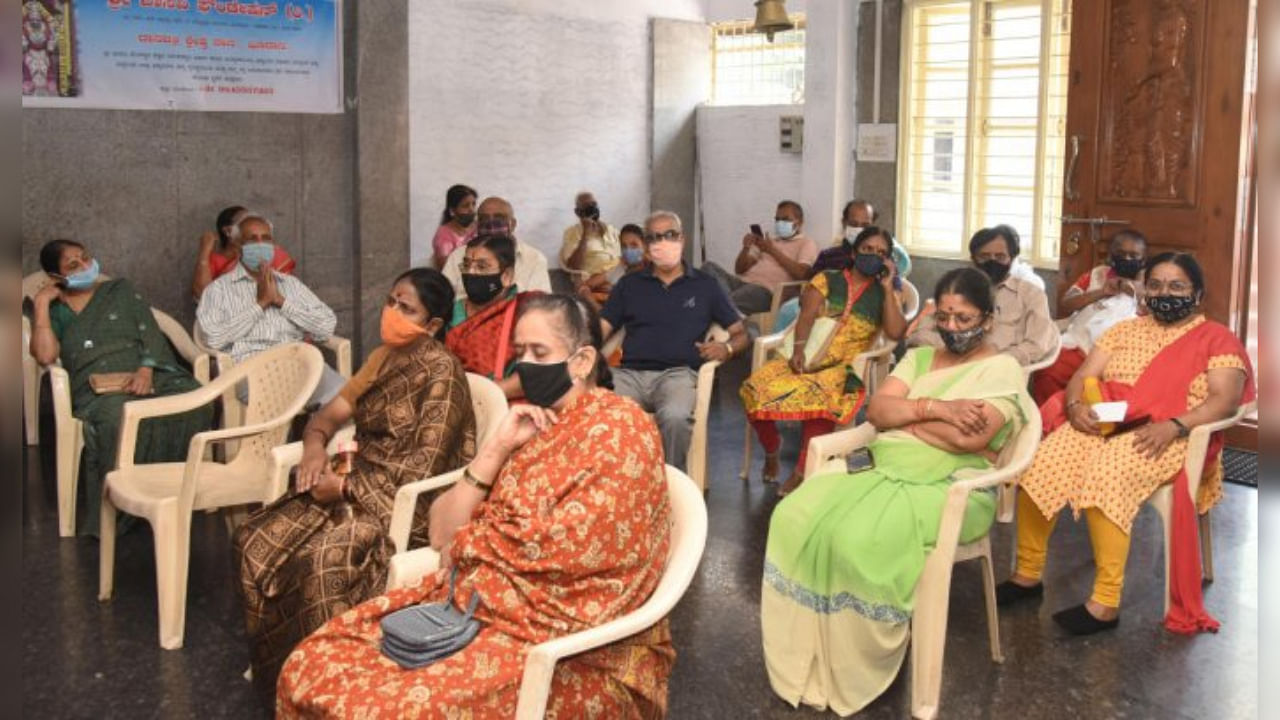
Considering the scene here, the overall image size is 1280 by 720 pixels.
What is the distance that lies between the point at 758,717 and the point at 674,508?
3.05 feet

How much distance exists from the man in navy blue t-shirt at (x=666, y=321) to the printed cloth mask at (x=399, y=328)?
1707mm

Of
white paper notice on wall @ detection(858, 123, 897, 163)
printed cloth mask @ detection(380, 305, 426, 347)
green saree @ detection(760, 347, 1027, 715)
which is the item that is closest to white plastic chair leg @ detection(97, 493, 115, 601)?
printed cloth mask @ detection(380, 305, 426, 347)

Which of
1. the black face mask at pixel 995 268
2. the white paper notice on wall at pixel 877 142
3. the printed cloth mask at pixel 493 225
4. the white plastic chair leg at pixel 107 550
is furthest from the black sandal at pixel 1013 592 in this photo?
the white paper notice on wall at pixel 877 142

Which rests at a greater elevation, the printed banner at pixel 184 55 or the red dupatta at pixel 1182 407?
the printed banner at pixel 184 55

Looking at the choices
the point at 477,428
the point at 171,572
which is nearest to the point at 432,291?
the point at 477,428

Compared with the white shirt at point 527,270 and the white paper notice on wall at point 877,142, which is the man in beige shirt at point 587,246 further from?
the white shirt at point 527,270

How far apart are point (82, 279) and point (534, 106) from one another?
187 inches

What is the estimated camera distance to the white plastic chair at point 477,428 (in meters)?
3.77

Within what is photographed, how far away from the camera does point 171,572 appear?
3.88 metres

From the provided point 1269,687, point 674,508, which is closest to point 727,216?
point 674,508

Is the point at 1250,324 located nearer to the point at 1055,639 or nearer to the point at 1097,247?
the point at 1097,247

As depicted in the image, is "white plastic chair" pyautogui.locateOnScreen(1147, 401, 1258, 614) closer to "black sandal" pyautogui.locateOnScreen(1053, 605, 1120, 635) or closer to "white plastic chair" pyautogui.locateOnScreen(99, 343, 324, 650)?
"black sandal" pyautogui.locateOnScreen(1053, 605, 1120, 635)

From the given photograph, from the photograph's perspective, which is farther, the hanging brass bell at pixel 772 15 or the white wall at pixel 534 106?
the white wall at pixel 534 106

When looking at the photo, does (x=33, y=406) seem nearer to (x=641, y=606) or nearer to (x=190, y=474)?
(x=190, y=474)
